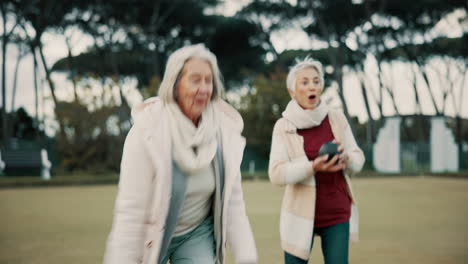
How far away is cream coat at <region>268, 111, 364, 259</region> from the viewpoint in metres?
3.55

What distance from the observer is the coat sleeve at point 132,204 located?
2436mm

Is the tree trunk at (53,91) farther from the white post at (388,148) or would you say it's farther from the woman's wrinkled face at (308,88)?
the woman's wrinkled face at (308,88)

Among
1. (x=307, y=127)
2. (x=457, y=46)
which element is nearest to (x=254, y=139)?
(x=457, y=46)

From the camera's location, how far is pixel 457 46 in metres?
28.5

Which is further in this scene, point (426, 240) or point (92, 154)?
point (92, 154)

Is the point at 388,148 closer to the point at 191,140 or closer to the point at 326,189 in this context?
the point at 326,189

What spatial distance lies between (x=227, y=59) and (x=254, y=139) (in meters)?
6.62

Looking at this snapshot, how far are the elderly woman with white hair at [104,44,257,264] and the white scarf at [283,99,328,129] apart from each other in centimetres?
99

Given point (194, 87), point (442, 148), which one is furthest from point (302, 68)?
point (442, 148)

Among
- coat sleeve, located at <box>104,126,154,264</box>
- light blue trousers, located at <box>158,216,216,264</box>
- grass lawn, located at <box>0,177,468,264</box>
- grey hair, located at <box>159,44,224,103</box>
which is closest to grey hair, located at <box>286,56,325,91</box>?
grey hair, located at <box>159,44,224,103</box>

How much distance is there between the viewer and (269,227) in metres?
8.30

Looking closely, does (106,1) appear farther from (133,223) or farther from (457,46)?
(133,223)

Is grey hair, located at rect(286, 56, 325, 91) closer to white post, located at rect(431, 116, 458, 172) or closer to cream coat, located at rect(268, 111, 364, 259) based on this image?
cream coat, located at rect(268, 111, 364, 259)

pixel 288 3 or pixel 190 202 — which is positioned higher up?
pixel 288 3
